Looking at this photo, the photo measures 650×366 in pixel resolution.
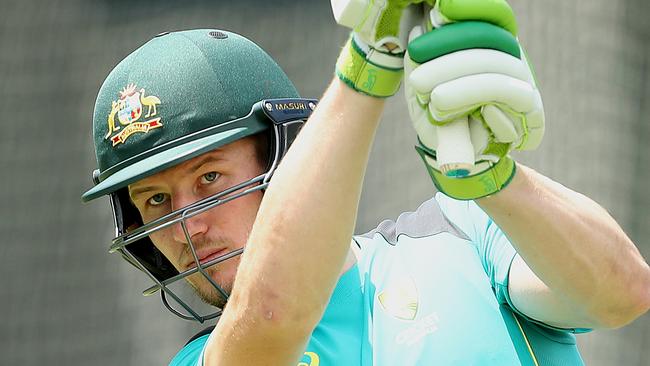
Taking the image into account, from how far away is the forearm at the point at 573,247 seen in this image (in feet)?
6.11

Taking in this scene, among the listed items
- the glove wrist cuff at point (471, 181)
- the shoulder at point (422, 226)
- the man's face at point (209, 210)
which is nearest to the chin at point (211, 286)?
the man's face at point (209, 210)

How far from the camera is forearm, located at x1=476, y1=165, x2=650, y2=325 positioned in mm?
1861

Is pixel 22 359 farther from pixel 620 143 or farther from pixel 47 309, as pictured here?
pixel 620 143

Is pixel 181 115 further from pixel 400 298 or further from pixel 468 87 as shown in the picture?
pixel 468 87

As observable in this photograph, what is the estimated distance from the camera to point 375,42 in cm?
171

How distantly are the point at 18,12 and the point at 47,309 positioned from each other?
1.27 metres

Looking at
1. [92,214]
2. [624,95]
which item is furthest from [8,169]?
[624,95]

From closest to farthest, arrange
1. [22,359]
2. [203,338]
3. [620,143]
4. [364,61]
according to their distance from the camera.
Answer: [364,61], [203,338], [620,143], [22,359]

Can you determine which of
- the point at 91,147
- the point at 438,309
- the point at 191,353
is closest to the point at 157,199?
the point at 191,353

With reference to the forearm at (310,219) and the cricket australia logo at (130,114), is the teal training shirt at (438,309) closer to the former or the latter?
the forearm at (310,219)

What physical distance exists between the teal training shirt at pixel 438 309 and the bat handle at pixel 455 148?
626 millimetres

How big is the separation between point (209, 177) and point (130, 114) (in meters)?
0.26

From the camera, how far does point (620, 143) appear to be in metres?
3.77

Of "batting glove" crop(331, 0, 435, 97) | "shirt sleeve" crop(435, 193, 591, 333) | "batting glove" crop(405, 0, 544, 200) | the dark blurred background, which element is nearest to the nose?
"shirt sleeve" crop(435, 193, 591, 333)
